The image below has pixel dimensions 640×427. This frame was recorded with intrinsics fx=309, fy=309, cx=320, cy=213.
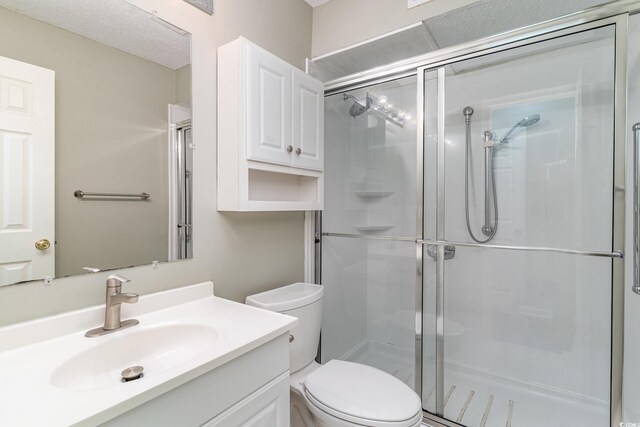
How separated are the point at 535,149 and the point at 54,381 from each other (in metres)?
2.18

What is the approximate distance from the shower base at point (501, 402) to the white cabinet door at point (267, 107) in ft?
4.85

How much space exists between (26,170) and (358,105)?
1747 millimetres

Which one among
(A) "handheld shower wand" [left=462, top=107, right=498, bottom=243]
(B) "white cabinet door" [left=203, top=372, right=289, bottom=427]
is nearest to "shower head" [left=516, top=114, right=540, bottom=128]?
(A) "handheld shower wand" [left=462, top=107, right=498, bottom=243]

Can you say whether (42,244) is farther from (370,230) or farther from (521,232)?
(521,232)

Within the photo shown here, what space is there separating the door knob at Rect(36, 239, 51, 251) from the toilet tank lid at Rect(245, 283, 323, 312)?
798 mm

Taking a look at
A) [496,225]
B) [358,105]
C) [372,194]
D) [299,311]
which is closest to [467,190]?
[496,225]

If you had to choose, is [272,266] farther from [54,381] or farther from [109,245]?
[54,381]

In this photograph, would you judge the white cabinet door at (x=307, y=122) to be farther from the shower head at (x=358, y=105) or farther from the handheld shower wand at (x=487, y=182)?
the handheld shower wand at (x=487, y=182)

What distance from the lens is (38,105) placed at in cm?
93

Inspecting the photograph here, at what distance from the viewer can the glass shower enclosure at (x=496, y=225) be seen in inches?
57.9

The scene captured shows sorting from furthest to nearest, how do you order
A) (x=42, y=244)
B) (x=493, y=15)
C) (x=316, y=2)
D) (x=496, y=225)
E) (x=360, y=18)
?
(x=316, y=2) < (x=360, y=18) < (x=496, y=225) < (x=493, y=15) < (x=42, y=244)

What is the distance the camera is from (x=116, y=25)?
1.12 m

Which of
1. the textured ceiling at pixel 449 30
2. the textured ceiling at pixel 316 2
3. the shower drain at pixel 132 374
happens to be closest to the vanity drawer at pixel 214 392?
the shower drain at pixel 132 374

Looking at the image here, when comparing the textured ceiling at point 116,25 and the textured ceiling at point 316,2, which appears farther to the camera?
the textured ceiling at point 316,2
